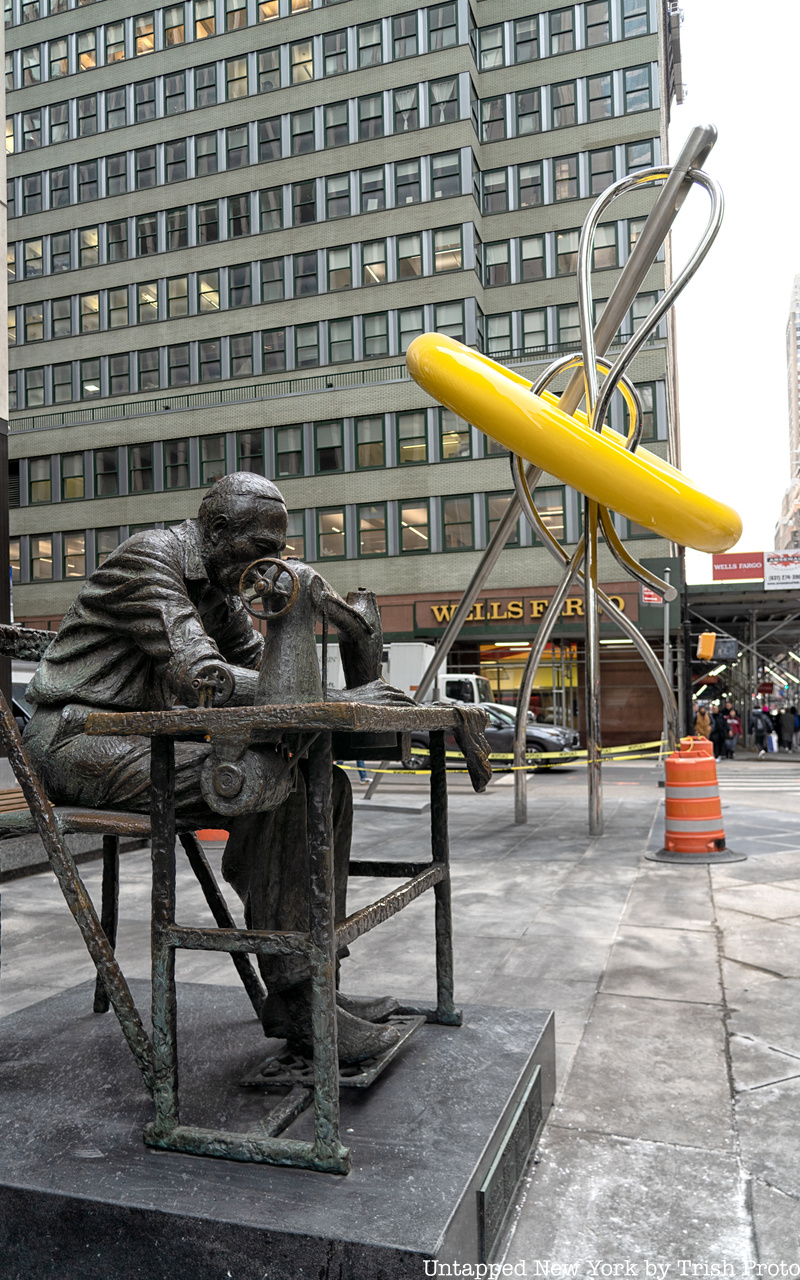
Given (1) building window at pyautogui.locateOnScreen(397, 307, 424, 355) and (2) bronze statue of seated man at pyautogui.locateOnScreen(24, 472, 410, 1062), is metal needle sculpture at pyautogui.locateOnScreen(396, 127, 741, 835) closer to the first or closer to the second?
(2) bronze statue of seated man at pyautogui.locateOnScreen(24, 472, 410, 1062)

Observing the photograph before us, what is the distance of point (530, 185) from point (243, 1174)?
3449 cm

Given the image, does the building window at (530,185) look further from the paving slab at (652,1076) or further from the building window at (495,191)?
the paving slab at (652,1076)

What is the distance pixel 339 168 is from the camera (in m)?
32.9

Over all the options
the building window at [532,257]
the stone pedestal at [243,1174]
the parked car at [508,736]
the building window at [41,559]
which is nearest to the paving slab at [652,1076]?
the stone pedestal at [243,1174]

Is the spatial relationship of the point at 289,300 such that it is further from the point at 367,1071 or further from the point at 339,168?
the point at 367,1071

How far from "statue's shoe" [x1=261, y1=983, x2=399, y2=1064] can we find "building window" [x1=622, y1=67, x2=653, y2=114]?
3428 cm

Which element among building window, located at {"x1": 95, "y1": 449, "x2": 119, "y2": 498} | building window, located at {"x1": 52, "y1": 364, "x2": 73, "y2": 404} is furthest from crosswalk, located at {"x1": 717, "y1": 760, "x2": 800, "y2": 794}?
building window, located at {"x1": 52, "y1": 364, "x2": 73, "y2": 404}

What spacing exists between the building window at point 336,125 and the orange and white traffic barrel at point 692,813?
102ft

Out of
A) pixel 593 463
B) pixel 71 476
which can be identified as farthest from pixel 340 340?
pixel 593 463

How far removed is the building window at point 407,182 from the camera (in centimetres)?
3209

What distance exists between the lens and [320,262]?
3316 centimetres

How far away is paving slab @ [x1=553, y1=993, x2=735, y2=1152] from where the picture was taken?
9.91 ft

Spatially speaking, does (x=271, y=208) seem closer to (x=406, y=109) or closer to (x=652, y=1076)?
(x=406, y=109)

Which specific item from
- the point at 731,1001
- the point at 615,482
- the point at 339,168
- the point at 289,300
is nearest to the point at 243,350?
the point at 289,300
